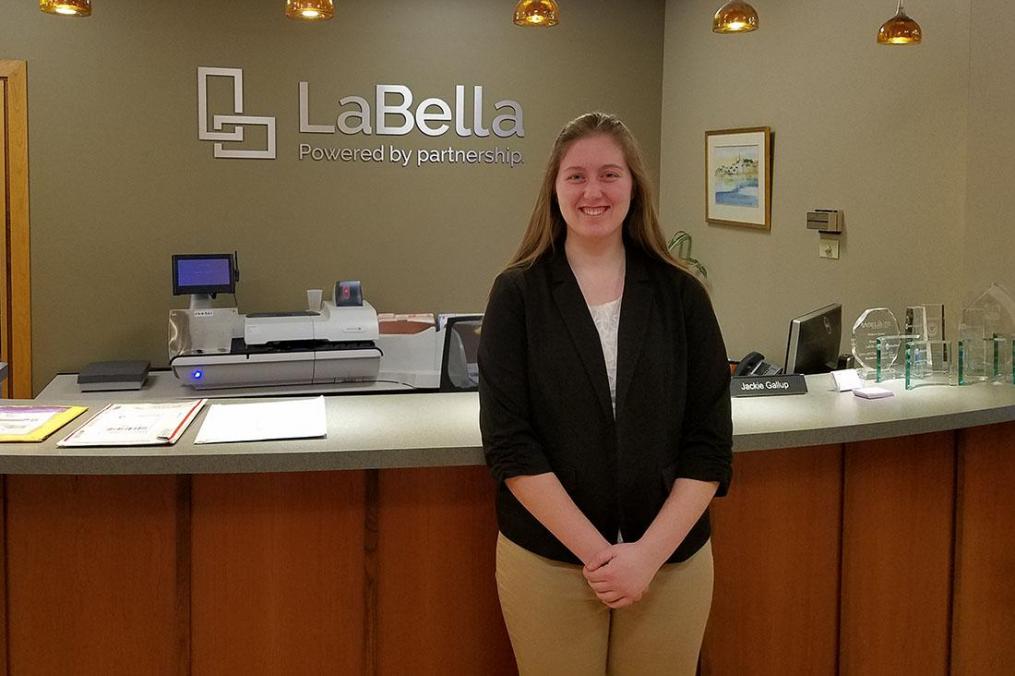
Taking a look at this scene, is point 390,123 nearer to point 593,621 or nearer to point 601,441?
point 601,441

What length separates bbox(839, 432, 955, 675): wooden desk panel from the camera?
254 cm

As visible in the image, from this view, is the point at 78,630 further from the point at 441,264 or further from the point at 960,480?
the point at 441,264

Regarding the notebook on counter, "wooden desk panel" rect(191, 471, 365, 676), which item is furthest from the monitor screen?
"wooden desk panel" rect(191, 471, 365, 676)

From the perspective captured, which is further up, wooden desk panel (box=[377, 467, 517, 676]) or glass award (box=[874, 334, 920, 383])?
glass award (box=[874, 334, 920, 383])

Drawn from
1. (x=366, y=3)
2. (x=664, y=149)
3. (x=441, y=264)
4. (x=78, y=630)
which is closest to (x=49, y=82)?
(x=366, y=3)

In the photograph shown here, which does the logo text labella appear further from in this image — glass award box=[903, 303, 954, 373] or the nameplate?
the nameplate

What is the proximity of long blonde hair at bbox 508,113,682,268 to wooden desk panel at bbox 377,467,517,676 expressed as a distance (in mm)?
520

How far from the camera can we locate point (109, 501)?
215cm

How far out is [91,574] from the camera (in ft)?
7.07

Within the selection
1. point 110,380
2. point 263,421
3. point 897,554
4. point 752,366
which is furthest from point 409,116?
point 897,554

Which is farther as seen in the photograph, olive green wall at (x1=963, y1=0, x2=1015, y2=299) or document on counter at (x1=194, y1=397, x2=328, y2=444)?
olive green wall at (x1=963, y1=0, x2=1015, y2=299)

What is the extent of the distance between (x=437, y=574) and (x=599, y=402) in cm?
63

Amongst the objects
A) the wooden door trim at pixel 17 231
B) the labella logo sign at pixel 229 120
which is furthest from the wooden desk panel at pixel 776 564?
the wooden door trim at pixel 17 231

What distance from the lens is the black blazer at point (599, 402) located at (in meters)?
1.90
